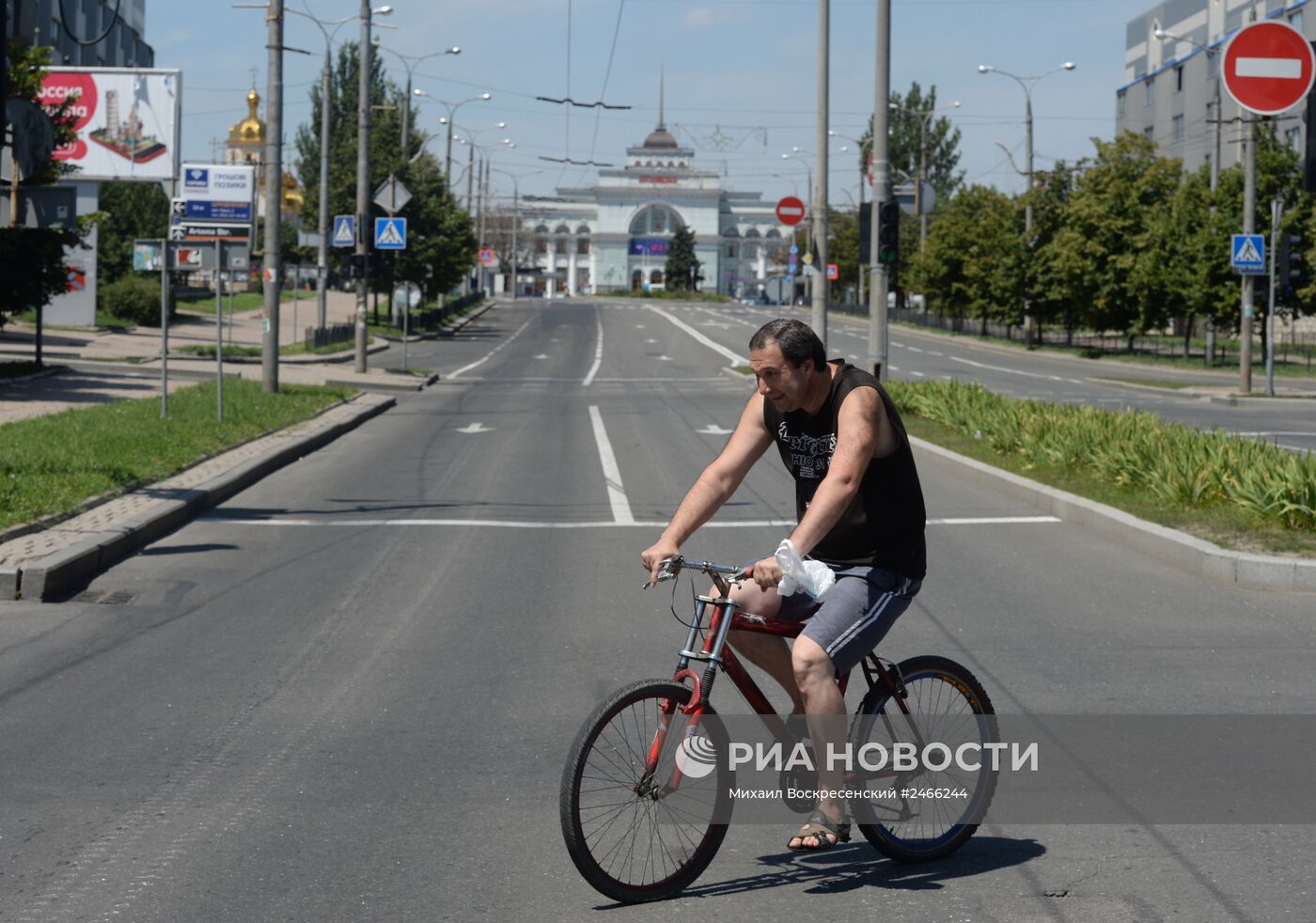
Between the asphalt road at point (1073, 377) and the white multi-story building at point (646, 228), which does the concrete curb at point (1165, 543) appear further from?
the white multi-story building at point (646, 228)

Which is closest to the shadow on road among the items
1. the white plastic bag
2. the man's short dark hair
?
the white plastic bag

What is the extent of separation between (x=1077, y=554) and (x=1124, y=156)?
53037 millimetres

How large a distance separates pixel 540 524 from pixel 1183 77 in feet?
256

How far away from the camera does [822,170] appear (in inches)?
1361

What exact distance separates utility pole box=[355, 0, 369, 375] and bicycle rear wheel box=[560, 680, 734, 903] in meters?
32.4

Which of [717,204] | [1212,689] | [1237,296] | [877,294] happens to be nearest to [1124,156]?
[1237,296]

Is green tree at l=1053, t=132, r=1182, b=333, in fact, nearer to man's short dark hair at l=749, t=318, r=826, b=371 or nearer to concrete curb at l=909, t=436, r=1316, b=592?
concrete curb at l=909, t=436, r=1316, b=592

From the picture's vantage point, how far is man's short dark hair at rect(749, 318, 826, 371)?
484cm

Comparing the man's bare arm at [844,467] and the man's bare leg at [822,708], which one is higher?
the man's bare arm at [844,467]

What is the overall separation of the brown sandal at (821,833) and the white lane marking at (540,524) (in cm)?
892

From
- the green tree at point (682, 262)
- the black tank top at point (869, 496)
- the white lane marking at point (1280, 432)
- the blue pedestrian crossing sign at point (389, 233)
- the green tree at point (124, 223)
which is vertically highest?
the green tree at point (682, 262)

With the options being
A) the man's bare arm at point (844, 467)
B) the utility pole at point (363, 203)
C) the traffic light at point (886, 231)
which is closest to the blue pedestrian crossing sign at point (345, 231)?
the utility pole at point (363, 203)

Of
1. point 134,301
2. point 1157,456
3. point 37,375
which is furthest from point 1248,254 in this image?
point 134,301

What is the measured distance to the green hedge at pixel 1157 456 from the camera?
12.3 meters
